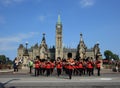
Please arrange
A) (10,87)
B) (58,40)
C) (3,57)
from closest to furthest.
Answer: (10,87), (58,40), (3,57)

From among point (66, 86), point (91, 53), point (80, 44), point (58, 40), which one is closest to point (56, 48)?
point (58, 40)

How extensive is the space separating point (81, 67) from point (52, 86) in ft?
37.2

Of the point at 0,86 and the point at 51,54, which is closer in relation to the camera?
the point at 0,86

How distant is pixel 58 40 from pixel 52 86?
5645 inches

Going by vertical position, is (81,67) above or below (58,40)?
below

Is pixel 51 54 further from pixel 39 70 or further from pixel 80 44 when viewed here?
pixel 39 70

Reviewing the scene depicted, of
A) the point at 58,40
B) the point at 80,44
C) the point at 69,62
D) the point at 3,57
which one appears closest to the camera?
the point at 69,62

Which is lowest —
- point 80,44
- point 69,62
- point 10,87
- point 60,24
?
point 10,87

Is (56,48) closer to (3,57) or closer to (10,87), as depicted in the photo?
(3,57)

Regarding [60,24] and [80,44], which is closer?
[80,44]

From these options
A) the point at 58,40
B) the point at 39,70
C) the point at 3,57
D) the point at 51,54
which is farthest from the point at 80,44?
the point at 39,70

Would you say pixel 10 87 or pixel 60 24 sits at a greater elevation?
pixel 60 24

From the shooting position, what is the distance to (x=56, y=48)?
162125mm

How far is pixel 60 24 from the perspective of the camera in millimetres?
161750
